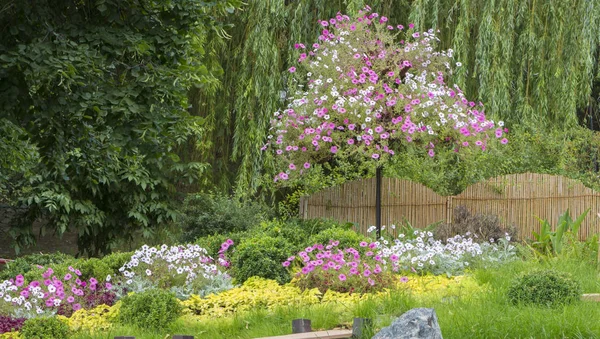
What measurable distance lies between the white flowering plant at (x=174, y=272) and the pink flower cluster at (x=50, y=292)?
302 millimetres

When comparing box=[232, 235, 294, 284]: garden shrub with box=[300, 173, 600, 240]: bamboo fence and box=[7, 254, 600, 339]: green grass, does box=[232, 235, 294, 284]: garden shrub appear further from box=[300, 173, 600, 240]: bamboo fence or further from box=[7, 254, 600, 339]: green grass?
box=[300, 173, 600, 240]: bamboo fence

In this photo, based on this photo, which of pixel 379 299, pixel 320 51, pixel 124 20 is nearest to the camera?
pixel 379 299

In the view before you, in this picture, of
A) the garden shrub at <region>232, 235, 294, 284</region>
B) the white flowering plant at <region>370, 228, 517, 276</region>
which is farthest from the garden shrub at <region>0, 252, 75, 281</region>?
the white flowering plant at <region>370, 228, 517, 276</region>

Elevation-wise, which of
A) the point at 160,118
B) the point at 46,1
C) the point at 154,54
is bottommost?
the point at 160,118

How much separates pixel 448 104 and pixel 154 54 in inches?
203

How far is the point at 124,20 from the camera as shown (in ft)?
23.2

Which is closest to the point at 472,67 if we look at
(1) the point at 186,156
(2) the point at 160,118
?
(1) the point at 186,156

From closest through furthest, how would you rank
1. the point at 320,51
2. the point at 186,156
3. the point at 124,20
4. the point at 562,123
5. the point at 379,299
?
the point at 379,299
the point at 124,20
the point at 320,51
the point at 562,123
the point at 186,156

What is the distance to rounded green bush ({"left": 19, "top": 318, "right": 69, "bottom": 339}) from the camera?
20.3ft

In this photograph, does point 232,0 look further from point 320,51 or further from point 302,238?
point 320,51

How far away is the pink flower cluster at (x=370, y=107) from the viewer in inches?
422

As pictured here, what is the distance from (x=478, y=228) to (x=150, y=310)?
527 cm

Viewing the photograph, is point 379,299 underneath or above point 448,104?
underneath

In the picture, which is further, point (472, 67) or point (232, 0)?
point (472, 67)
